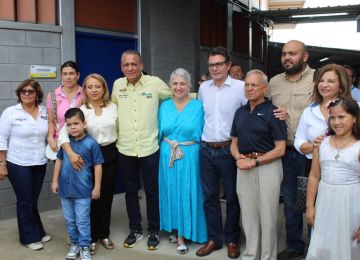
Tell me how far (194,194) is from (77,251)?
1187 mm

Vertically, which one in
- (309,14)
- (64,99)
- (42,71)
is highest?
(309,14)

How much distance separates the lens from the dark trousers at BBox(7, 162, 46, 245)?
3721 mm

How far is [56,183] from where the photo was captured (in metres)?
3.56

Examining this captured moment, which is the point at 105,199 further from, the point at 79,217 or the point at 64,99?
the point at 64,99

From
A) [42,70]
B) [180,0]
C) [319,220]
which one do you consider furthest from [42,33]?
[319,220]

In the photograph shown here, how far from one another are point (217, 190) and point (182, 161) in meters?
0.42

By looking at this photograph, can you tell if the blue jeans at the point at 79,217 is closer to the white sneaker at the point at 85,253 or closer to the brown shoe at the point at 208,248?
the white sneaker at the point at 85,253

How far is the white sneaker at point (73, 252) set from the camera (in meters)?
3.58

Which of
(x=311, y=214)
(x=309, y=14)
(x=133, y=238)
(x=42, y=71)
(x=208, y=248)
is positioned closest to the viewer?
(x=311, y=214)

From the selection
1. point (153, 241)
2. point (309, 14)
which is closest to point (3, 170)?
point (153, 241)

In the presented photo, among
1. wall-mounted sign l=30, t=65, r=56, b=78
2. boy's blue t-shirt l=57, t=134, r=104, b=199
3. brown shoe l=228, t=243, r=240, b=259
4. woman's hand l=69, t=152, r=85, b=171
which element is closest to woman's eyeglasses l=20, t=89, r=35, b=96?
boy's blue t-shirt l=57, t=134, r=104, b=199

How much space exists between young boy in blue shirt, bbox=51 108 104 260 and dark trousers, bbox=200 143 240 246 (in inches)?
37.7

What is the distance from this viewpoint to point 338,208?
257 cm

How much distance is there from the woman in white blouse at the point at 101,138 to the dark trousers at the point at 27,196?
1.79 feet
